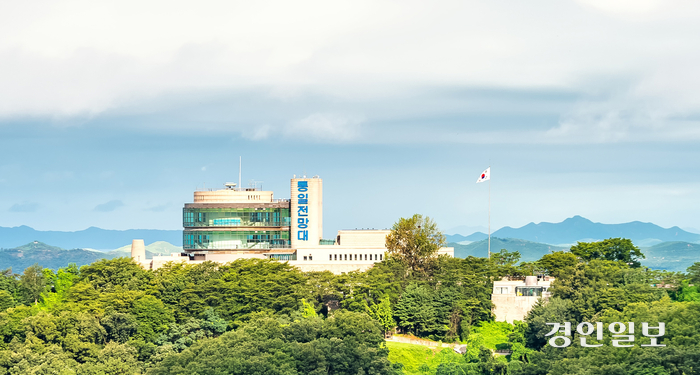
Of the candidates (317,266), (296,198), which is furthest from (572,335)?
(296,198)

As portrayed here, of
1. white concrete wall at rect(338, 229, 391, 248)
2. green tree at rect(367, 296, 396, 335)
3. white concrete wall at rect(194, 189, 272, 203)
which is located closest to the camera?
green tree at rect(367, 296, 396, 335)

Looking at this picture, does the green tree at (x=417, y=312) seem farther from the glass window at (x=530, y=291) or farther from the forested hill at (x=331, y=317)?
the glass window at (x=530, y=291)

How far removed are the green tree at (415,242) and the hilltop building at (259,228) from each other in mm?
6313

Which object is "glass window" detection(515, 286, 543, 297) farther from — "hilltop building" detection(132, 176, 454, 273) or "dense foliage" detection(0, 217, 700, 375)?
"hilltop building" detection(132, 176, 454, 273)

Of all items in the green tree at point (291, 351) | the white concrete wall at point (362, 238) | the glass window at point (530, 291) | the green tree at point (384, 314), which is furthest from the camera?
the white concrete wall at point (362, 238)

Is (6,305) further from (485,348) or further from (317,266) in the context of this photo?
(485,348)

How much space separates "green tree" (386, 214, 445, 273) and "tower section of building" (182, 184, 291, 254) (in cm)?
1941

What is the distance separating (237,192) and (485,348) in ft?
164

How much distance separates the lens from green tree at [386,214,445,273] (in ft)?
394

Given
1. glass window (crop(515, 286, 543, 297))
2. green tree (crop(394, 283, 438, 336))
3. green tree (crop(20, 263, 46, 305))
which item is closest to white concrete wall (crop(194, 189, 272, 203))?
green tree (crop(20, 263, 46, 305))

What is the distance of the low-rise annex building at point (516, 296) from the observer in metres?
115

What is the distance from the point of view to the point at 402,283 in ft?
384

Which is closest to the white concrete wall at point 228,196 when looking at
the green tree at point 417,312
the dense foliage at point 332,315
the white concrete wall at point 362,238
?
the white concrete wall at point 362,238

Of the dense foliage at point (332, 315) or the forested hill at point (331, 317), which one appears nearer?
the forested hill at point (331, 317)
